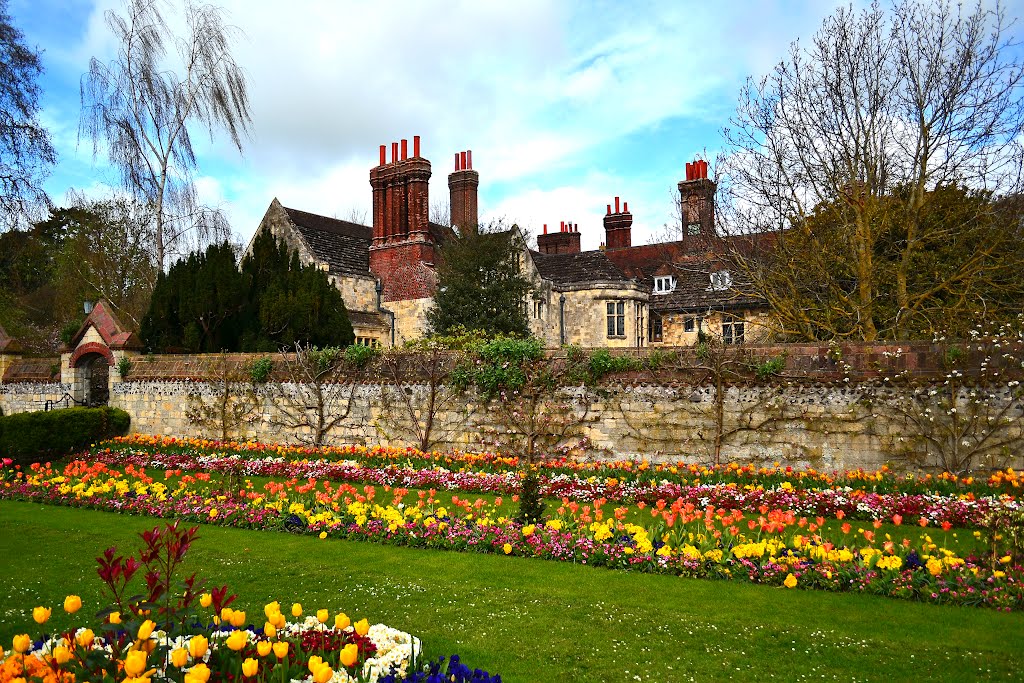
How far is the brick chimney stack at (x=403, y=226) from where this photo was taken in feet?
95.8

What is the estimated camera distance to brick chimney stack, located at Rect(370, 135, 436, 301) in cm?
2920

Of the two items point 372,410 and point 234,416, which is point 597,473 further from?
point 234,416

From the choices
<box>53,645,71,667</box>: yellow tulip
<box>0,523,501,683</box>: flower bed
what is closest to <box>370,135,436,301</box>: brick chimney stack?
<box>0,523,501,683</box>: flower bed

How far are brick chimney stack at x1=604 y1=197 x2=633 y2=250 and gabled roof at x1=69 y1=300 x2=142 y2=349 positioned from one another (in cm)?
2635

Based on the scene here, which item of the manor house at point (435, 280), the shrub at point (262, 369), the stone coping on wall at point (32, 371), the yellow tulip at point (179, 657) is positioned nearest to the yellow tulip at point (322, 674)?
the yellow tulip at point (179, 657)

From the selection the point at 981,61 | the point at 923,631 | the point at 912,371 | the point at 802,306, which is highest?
the point at 981,61

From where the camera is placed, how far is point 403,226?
30.3 meters

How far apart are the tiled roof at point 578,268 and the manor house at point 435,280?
0.17ft

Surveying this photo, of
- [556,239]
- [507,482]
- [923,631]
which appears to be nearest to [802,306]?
[507,482]

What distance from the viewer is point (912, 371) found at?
1223 centimetres

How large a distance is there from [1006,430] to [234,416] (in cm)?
1594

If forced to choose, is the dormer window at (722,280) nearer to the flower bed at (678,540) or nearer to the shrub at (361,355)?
the shrub at (361,355)

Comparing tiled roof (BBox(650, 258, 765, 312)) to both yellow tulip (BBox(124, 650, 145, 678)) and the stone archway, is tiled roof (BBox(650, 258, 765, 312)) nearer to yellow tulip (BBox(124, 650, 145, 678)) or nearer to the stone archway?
the stone archway

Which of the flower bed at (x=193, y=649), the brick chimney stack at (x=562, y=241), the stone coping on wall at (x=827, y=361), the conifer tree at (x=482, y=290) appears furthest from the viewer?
the brick chimney stack at (x=562, y=241)
